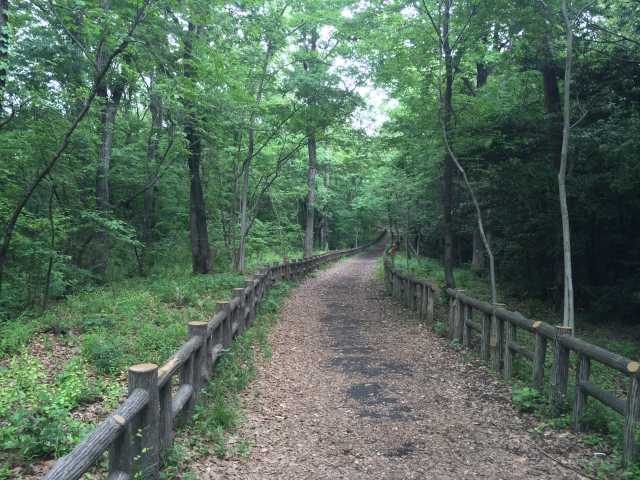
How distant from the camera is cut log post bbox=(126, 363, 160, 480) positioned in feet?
11.3

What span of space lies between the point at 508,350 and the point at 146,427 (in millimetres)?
5183

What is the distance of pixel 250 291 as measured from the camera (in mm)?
9852

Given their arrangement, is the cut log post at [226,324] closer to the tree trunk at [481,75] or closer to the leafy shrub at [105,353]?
the leafy shrub at [105,353]

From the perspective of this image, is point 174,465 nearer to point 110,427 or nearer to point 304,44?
point 110,427

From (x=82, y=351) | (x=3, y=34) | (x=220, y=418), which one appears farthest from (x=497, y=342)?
(x=3, y=34)

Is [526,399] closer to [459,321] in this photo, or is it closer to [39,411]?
[459,321]

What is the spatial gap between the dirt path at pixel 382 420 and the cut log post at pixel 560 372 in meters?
0.46

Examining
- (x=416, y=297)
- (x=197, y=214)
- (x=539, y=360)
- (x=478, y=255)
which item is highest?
(x=197, y=214)

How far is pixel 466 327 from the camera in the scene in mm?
8539

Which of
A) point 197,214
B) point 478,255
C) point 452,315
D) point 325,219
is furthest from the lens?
point 325,219

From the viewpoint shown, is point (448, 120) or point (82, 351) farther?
point (448, 120)

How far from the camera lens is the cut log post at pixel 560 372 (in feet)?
17.5

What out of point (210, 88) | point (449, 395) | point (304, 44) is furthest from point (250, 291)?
point (304, 44)

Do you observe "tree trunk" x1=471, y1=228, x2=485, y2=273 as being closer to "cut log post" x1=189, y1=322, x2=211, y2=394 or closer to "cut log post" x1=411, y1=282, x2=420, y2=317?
"cut log post" x1=411, y1=282, x2=420, y2=317
